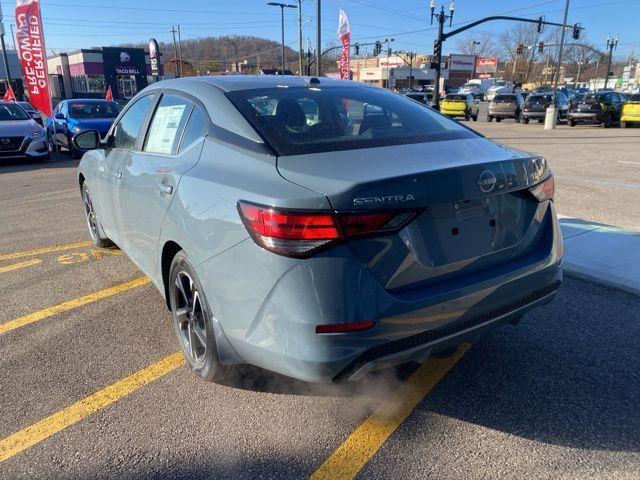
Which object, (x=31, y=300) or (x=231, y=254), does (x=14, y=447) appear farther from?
(x=31, y=300)

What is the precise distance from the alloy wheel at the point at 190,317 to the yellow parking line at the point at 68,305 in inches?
55.0

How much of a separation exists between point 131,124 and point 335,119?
6.00 ft

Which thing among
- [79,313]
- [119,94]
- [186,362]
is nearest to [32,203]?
[79,313]

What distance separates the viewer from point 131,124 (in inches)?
158

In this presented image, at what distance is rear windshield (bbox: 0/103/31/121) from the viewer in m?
13.0

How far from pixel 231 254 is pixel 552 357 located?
2.14 m

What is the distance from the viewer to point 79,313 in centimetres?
393

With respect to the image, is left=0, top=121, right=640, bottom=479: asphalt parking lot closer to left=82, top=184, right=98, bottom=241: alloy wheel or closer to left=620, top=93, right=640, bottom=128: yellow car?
left=82, top=184, right=98, bottom=241: alloy wheel

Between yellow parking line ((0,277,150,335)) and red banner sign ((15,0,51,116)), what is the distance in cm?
1598

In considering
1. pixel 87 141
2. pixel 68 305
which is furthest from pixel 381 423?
pixel 87 141

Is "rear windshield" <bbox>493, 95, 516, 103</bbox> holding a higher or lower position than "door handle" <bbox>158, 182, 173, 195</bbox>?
lower

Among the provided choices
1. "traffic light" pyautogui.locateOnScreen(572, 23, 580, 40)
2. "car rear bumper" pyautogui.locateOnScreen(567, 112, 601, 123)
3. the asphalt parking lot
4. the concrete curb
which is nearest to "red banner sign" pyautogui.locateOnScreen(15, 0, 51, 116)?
the asphalt parking lot

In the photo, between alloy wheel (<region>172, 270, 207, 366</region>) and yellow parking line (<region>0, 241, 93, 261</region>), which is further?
yellow parking line (<region>0, 241, 93, 261</region>)

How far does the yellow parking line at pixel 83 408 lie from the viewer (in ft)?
8.16
